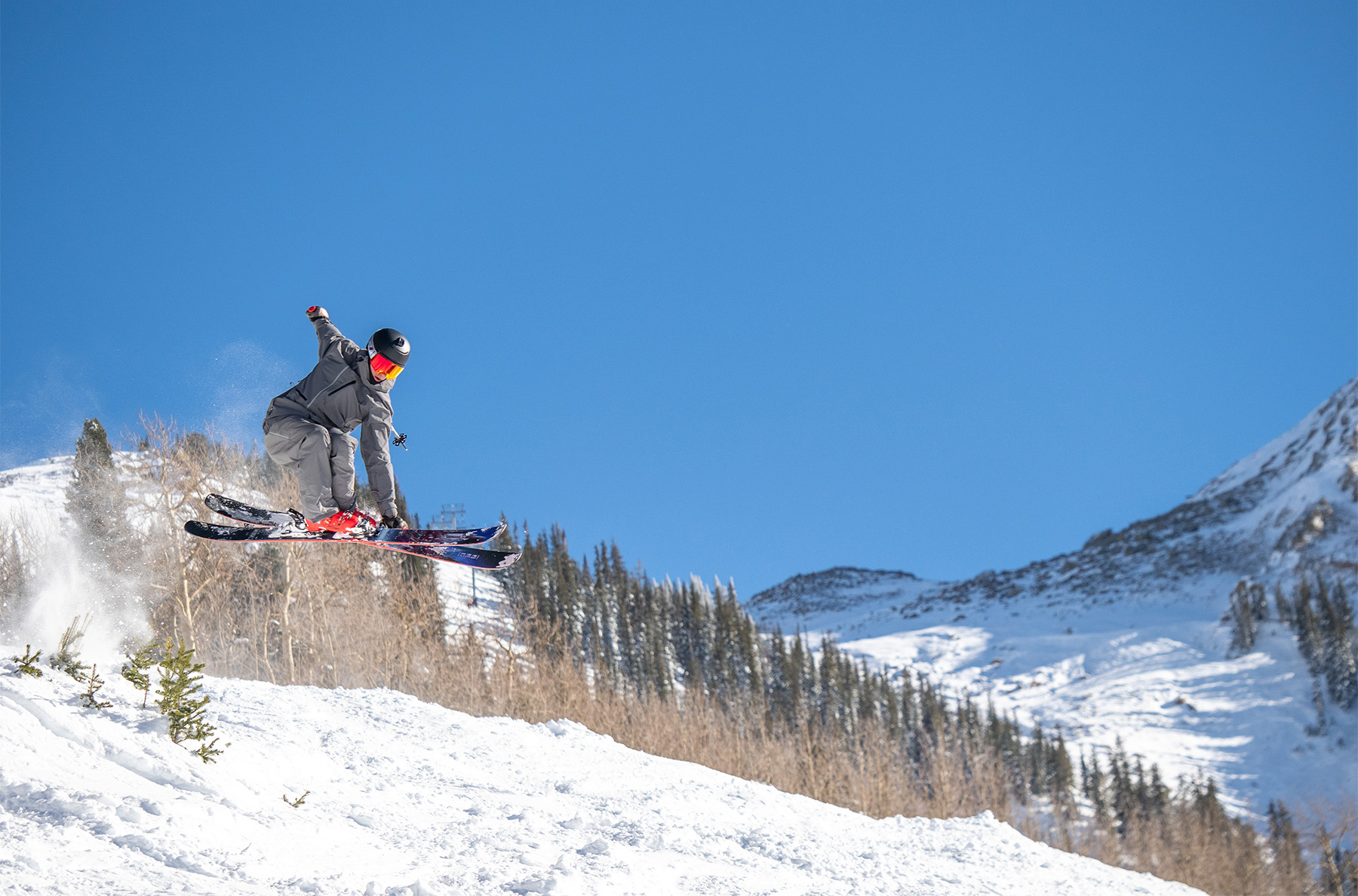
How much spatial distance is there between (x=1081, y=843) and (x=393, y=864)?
50.2 meters

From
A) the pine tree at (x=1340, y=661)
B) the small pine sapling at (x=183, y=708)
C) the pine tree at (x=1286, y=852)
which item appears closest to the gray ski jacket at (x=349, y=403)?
the small pine sapling at (x=183, y=708)

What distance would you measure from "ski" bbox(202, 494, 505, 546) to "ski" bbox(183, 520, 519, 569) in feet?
0.05

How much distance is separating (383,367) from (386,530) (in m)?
2.02

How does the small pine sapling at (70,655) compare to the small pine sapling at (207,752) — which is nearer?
the small pine sapling at (207,752)

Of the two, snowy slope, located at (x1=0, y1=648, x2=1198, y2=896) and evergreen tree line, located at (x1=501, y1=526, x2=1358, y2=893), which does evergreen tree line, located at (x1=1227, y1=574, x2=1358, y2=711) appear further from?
snowy slope, located at (x1=0, y1=648, x2=1198, y2=896)

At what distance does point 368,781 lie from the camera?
8.96 metres

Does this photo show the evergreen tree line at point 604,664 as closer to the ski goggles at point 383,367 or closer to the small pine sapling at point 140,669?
the small pine sapling at point 140,669

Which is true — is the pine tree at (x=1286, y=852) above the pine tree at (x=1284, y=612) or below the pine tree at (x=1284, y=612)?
below

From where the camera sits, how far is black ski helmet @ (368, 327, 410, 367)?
7.14 metres

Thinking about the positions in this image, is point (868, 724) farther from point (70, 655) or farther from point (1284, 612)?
point (1284, 612)

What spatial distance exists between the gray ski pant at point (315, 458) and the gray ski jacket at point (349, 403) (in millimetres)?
97

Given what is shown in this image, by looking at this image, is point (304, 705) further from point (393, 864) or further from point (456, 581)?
point (456, 581)

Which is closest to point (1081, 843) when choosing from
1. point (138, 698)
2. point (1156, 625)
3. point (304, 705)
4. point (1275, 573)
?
point (304, 705)

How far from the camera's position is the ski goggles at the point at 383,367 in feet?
23.5
